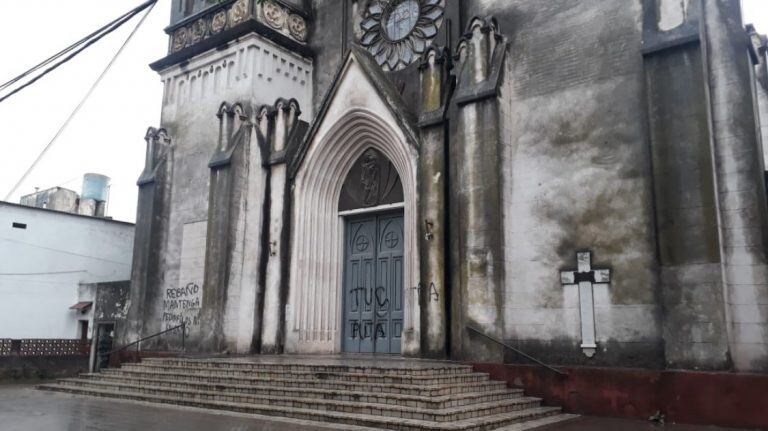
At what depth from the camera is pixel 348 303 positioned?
1662 centimetres

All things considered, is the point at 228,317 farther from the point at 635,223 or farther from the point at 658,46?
the point at 658,46

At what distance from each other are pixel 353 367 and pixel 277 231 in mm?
6399

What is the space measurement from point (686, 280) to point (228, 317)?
10.8 m

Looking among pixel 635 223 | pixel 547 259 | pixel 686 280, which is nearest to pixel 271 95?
pixel 547 259

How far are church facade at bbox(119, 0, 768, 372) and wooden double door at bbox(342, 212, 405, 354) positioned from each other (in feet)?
0.20

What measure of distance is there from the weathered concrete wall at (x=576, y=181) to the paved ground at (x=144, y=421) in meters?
1.78

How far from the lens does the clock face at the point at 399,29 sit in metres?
17.0

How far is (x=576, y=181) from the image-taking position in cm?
1214

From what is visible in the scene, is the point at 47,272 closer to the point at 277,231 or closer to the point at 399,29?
the point at 277,231

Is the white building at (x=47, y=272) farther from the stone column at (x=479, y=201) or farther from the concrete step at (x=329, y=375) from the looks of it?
the stone column at (x=479, y=201)

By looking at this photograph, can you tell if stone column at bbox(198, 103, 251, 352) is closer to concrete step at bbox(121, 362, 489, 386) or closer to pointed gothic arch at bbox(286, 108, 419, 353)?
pointed gothic arch at bbox(286, 108, 419, 353)

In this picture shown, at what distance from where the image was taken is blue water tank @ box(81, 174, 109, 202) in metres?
36.8

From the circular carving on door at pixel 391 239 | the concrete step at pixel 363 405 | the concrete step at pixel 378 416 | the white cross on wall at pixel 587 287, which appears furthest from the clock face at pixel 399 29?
the concrete step at pixel 378 416

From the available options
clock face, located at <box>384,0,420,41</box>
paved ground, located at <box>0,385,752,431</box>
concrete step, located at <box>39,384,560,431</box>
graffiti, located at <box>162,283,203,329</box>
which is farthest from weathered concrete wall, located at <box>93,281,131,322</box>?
clock face, located at <box>384,0,420,41</box>
